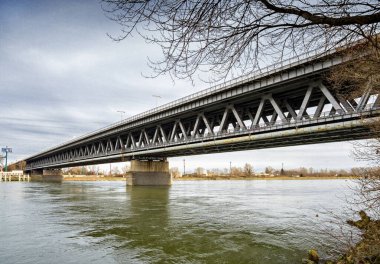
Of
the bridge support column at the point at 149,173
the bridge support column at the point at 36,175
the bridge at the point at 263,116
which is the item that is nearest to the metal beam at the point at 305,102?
the bridge at the point at 263,116

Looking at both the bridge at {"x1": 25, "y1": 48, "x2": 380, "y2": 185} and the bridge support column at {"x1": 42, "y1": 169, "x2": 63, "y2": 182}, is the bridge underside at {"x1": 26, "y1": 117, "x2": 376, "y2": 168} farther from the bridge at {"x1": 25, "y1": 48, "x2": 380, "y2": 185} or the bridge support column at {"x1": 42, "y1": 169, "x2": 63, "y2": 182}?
the bridge support column at {"x1": 42, "y1": 169, "x2": 63, "y2": 182}

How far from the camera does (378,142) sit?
8.31 m

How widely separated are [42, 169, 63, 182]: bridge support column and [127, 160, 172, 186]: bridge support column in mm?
69533

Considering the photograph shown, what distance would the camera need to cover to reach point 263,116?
36938 millimetres

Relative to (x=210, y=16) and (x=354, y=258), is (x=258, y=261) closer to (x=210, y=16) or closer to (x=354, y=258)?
(x=354, y=258)

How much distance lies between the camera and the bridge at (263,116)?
23.9 m

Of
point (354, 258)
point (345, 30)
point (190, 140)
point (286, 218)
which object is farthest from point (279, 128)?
point (345, 30)

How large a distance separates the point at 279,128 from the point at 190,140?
15646 millimetres

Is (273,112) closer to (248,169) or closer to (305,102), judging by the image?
(305,102)

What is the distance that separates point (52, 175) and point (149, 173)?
239 ft

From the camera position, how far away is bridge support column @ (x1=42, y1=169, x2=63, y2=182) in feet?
394

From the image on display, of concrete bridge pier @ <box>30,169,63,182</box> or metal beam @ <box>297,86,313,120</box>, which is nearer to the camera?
metal beam @ <box>297,86,313,120</box>

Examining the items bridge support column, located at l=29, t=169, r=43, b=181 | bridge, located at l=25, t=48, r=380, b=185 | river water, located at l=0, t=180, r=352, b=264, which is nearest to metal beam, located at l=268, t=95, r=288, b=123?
bridge, located at l=25, t=48, r=380, b=185

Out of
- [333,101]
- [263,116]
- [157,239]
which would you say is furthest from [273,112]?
[157,239]
